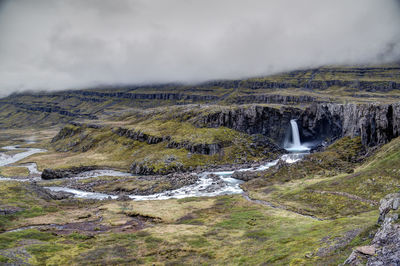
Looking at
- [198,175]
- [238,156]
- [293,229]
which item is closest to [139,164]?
[198,175]

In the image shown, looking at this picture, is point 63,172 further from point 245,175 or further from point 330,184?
point 330,184

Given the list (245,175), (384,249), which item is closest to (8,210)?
(384,249)

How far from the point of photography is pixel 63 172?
184 metres

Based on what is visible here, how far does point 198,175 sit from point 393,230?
132 metres

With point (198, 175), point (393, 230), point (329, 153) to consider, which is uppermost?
point (393, 230)

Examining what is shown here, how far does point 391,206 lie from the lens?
40000mm

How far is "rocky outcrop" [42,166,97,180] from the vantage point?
177875 millimetres

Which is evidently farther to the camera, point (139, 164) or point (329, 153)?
point (139, 164)

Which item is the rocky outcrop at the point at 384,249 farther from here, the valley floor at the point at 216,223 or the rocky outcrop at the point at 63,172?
the rocky outcrop at the point at 63,172

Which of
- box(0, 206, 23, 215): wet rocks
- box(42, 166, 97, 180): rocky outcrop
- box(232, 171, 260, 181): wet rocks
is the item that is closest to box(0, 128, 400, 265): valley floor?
box(0, 206, 23, 215): wet rocks

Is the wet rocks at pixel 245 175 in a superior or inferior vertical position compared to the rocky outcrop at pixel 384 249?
inferior

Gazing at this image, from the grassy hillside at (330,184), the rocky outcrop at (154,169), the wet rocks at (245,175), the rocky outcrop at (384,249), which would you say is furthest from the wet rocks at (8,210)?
the rocky outcrop at (384,249)

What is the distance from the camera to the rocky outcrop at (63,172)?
17788cm

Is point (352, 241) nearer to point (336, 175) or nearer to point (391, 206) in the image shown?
point (391, 206)
